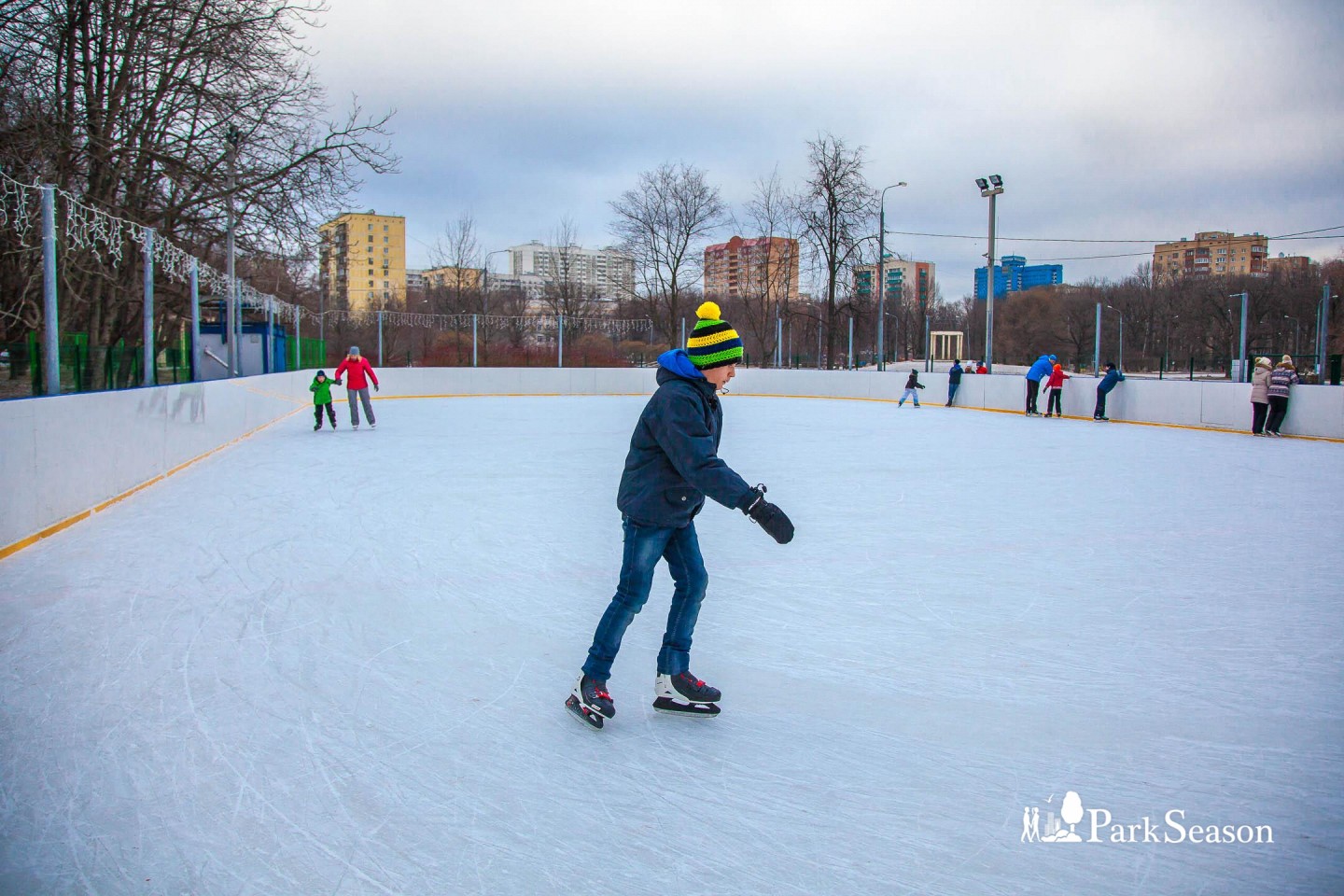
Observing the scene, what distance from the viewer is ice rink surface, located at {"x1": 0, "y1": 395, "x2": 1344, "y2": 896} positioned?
248 cm

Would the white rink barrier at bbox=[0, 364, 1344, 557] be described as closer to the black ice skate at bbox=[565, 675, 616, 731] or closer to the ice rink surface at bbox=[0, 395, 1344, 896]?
the ice rink surface at bbox=[0, 395, 1344, 896]

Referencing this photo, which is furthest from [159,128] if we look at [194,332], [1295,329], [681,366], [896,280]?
[896,280]

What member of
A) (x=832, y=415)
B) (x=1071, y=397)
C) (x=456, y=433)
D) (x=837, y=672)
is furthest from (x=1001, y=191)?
(x=837, y=672)

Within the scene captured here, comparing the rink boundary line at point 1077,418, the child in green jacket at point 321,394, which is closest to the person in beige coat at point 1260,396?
the rink boundary line at point 1077,418

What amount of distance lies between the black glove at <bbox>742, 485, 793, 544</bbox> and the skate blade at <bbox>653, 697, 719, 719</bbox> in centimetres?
80

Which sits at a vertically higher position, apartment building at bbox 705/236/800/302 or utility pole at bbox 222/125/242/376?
apartment building at bbox 705/236/800/302

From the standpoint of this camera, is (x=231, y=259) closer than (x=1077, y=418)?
Yes

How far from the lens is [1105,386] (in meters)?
19.4

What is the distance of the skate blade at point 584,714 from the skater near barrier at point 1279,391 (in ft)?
53.8

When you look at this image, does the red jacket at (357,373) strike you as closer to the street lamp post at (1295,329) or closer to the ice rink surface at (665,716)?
the ice rink surface at (665,716)

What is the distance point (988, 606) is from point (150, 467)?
847 cm

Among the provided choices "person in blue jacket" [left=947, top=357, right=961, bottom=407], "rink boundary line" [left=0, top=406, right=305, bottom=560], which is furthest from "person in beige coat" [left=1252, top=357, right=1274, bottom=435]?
"rink boundary line" [left=0, top=406, right=305, bottom=560]

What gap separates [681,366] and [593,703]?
1.24 m

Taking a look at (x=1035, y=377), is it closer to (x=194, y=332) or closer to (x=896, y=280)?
(x=194, y=332)
